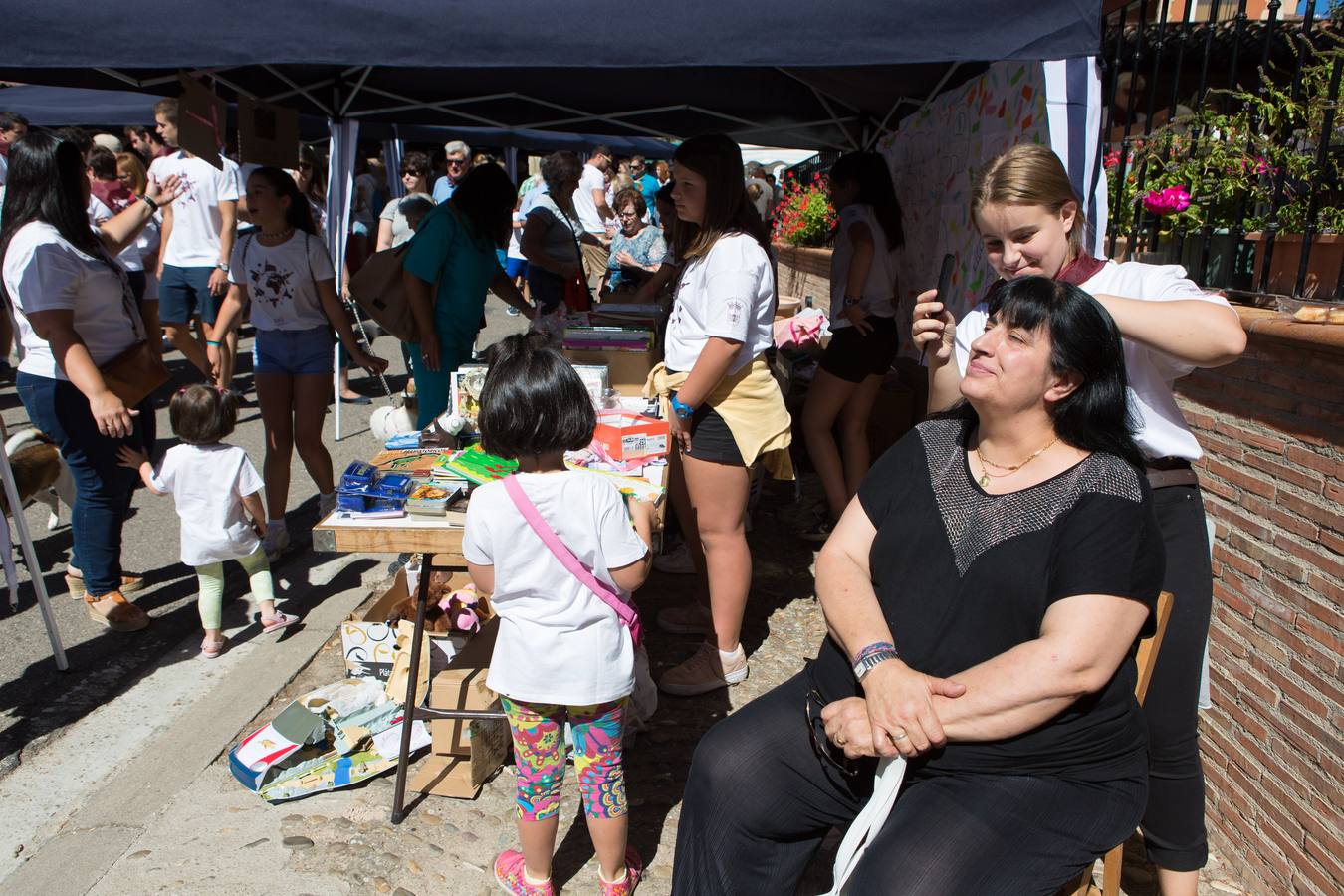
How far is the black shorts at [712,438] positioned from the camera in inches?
134

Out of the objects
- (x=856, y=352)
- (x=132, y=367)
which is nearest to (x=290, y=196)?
(x=132, y=367)

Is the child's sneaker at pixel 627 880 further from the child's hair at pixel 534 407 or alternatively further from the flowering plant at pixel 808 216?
the flowering plant at pixel 808 216

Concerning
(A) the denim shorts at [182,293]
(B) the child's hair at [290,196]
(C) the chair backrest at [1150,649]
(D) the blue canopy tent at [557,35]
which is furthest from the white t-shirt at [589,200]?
(C) the chair backrest at [1150,649]

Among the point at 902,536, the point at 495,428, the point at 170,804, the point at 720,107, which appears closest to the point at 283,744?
the point at 170,804

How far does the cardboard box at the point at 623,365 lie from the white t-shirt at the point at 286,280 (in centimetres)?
139

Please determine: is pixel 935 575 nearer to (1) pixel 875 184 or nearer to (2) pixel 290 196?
(1) pixel 875 184

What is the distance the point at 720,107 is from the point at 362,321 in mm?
4180

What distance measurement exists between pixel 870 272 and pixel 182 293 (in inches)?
206

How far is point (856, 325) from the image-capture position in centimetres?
478

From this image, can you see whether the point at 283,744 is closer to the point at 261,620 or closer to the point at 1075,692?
the point at 261,620

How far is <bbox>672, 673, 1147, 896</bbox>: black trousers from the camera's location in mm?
1798

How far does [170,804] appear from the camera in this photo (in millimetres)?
2918

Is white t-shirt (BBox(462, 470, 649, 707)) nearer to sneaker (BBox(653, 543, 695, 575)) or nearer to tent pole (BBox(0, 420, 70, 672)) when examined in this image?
tent pole (BBox(0, 420, 70, 672))

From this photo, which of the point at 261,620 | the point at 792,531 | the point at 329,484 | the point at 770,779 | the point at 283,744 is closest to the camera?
the point at 770,779
